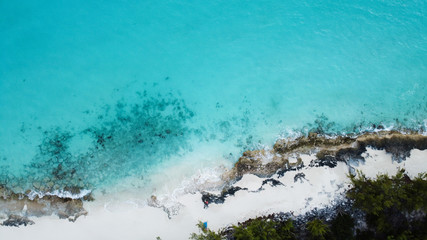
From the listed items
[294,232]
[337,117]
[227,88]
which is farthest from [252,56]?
[294,232]

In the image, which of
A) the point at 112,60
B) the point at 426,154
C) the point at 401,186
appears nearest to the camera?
the point at 401,186

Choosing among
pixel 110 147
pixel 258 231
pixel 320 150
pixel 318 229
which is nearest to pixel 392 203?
pixel 318 229

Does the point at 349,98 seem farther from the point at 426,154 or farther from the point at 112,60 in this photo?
the point at 112,60

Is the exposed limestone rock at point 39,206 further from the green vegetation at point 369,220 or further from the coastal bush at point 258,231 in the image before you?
the coastal bush at point 258,231

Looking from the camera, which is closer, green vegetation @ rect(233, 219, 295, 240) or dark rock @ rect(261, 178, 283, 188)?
green vegetation @ rect(233, 219, 295, 240)

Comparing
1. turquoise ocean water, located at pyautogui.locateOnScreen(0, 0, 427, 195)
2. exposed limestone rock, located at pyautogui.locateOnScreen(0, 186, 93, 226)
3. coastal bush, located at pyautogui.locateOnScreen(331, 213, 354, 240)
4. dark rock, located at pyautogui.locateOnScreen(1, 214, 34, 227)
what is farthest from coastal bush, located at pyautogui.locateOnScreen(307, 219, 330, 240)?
dark rock, located at pyautogui.locateOnScreen(1, 214, 34, 227)

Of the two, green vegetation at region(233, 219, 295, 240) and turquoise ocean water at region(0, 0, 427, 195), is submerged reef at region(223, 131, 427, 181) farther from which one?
green vegetation at region(233, 219, 295, 240)

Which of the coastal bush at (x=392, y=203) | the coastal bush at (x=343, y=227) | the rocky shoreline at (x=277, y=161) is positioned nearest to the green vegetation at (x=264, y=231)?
the rocky shoreline at (x=277, y=161)
